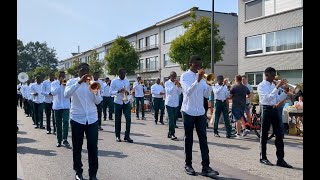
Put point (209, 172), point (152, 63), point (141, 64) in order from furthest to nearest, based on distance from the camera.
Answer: point (141, 64), point (152, 63), point (209, 172)

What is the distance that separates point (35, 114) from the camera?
13.6 meters

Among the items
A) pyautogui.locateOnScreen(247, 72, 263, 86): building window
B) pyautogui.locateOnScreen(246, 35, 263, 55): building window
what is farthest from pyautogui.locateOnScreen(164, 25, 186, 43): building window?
pyautogui.locateOnScreen(247, 72, 263, 86): building window

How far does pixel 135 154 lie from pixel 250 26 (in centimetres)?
2329

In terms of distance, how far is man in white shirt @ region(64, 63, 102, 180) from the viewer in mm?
5559

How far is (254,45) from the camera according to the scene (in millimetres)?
28641

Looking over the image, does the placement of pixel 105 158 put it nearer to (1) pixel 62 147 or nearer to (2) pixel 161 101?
(1) pixel 62 147

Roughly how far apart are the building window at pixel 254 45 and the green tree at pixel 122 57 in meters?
19.3

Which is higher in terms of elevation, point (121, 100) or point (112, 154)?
point (121, 100)

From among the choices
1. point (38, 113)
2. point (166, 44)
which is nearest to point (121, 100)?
point (38, 113)

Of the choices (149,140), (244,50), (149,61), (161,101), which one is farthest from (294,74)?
(149,61)

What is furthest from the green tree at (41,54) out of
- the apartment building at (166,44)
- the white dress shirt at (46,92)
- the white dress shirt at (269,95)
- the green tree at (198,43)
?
the white dress shirt at (269,95)

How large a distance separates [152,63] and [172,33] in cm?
691

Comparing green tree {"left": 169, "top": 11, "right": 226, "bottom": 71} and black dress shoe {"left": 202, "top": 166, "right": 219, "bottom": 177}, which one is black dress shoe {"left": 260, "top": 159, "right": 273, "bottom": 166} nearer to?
black dress shoe {"left": 202, "top": 166, "right": 219, "bottom": 177}

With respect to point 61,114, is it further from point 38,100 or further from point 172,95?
point 38,100
